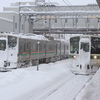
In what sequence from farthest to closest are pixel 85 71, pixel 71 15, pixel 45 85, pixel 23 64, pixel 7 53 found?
pixel 71 15 < pixel 23 64 < pixel 7 53 < pixel 85 71 < pixel 45 85

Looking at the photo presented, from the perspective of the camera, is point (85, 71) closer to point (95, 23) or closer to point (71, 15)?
point (71, 15)

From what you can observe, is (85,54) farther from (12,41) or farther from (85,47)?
(12,41)

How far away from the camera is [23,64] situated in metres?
18.9

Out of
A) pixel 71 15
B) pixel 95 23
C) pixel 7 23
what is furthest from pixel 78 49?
pixel 95 23

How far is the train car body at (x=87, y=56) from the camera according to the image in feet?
51.4

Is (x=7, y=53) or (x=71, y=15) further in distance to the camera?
(x=71, y=15)

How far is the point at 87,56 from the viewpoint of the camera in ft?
51.8

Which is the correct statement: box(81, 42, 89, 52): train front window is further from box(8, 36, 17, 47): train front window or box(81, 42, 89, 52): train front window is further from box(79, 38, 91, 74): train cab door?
box(8, 36, 17, 47): train front window

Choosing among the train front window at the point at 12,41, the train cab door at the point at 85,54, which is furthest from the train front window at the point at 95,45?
the train front window at the point at 12,41

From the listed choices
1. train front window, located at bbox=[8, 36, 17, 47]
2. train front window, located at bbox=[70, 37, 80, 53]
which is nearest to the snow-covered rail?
train front window, located at bbox=[70, 37, 80, 53]

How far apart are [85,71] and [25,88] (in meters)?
6.16

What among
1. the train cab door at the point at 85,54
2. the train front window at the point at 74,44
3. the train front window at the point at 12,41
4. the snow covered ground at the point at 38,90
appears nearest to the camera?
the snow covered ground at the point at 38,90

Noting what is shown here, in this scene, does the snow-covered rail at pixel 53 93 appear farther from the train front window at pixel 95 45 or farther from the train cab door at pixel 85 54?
the train front window at pixel 95 45

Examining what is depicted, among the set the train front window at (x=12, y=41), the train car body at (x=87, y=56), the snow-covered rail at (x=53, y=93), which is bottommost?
the snow-covered rail at (x=53, y=93)
